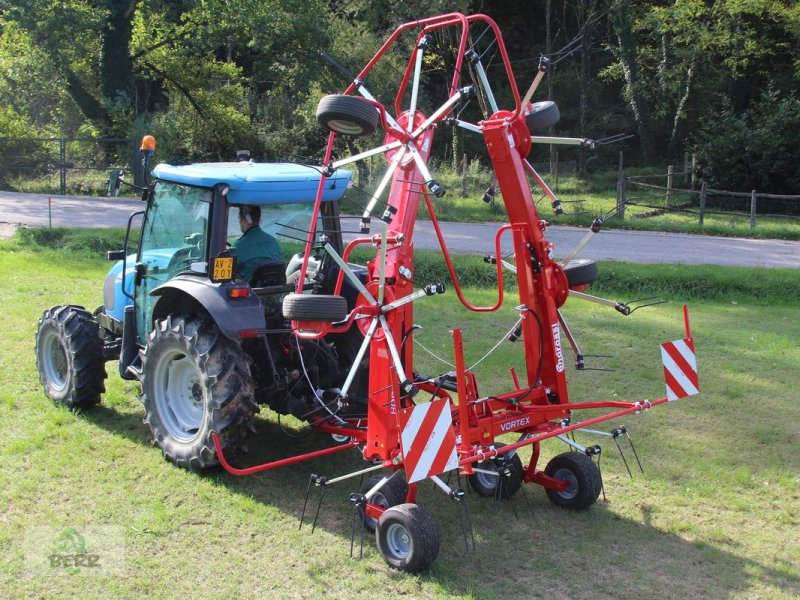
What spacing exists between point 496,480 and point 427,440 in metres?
1.22

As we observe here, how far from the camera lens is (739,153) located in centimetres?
2652

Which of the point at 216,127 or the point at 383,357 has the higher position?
the point at 216,127

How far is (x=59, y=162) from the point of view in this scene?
2594 centimetres

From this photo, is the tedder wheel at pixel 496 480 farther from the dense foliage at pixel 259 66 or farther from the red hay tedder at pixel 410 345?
the dense foliage at pixel 259 66

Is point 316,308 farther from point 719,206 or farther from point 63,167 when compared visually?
point 63,167

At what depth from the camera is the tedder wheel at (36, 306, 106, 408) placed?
6.73 metres

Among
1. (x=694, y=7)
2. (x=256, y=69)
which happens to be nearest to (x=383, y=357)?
(x=256, y=69)

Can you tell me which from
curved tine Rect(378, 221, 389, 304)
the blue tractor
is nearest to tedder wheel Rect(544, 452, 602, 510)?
the blue tractor

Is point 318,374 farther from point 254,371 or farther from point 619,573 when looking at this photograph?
point 619,573

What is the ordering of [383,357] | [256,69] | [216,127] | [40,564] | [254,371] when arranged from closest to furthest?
[40,564], [383,357], [254,371], [216,127], [256,69]

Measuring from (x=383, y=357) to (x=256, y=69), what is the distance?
24.2 m

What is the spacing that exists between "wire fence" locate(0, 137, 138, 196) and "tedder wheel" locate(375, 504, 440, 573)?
22.6 metres

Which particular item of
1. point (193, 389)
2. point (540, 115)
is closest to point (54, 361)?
point (193, 389)

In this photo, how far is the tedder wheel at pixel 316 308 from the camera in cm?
471
